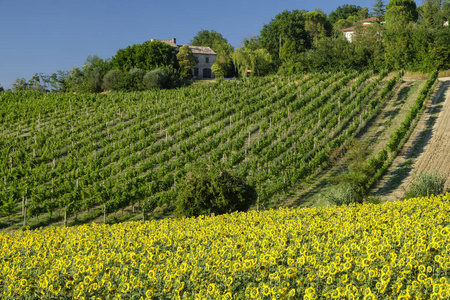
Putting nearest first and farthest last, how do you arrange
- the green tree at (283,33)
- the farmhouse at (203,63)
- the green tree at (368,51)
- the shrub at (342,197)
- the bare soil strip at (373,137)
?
the shrub at (342,197), the bare soil strip at (373,137), the green tree at (368,51), the green tree at (283,33), the farmhouse at (203,63)

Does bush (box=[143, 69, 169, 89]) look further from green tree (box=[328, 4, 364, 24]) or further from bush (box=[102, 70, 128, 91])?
green tree (box=[328, 4, 364, 24])

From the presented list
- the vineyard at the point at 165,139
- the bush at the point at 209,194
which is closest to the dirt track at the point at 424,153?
the vineyard at the point at 165,139

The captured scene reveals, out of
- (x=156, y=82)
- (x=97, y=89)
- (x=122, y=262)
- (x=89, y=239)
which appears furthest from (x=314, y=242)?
(x=97, y=89)

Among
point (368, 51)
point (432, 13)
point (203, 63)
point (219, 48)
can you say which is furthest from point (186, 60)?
point (432, 13)

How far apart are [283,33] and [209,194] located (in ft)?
186

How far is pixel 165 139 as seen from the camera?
32000 millimetres

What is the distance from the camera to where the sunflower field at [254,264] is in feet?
20.7

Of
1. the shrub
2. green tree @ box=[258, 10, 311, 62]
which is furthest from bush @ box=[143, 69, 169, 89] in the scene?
the shrub

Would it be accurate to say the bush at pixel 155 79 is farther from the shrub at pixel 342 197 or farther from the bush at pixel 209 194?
the shrub at pixel 342 197

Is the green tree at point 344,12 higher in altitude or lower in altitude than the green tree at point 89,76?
higher

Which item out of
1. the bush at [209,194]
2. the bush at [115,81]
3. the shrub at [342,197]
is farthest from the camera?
the bush at [115,81]

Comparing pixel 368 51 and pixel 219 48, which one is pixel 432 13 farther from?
pixel 219 48

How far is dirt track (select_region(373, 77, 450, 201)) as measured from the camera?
72.1ft

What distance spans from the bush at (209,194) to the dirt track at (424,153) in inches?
310
